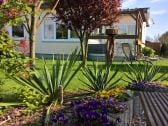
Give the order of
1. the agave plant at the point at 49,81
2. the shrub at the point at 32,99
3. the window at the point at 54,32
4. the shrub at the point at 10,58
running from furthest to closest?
1. the window at the point at 54,32
2. the agave plant at the point at 49,81
3. the shrub at the point at 32,99
4. the shrub at the point at 10,58

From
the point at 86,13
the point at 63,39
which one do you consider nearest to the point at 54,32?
the point at 63,39

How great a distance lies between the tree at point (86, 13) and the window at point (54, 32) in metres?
8.70

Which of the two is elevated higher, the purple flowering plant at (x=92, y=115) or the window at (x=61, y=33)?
the window at (x=61, y=33)

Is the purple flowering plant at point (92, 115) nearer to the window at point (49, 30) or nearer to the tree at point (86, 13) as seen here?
the tree at point (86, 13)

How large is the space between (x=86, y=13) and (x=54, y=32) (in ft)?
33.7

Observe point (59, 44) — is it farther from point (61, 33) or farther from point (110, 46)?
point (110, 46)

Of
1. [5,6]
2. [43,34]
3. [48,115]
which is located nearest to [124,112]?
[48,115]

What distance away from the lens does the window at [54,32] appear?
26.0m

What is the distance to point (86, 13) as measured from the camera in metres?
16.2

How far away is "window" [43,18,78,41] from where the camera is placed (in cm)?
2595

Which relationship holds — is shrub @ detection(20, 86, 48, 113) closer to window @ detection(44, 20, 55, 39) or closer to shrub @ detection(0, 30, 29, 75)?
shrub @ detection(0, 30, 29, 75)

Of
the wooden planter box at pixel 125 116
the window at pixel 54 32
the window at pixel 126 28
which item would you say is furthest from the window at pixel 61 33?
the wooden planter box at pixel 125 116

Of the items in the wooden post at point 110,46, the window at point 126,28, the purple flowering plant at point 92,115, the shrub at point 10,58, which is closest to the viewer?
the purple flowering plant at point 92,115

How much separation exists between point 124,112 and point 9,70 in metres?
2.08
